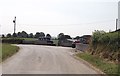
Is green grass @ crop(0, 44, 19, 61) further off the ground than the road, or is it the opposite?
green grass @ crop(0, 44, 19, 61)

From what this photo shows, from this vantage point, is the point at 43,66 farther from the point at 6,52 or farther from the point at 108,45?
the point at 6,52

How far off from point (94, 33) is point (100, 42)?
390cm

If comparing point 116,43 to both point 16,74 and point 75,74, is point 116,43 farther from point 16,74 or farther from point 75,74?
point 16,74

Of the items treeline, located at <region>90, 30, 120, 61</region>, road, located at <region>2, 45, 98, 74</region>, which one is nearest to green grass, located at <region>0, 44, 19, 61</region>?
road, located at <region>2, 45, 98, 74</region>

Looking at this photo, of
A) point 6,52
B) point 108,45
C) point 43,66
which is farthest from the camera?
point 6,52

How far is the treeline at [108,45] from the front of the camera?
76.5 feet

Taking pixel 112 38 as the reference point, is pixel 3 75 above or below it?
below

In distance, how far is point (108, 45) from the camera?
2617cm

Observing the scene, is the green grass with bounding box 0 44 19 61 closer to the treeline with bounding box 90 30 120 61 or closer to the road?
the road

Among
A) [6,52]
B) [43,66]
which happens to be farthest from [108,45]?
[6,52]

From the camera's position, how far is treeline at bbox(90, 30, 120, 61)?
23331mm

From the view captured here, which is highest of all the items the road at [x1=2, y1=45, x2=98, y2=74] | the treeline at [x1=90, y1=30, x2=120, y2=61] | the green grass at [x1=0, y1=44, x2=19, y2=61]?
the treeline at [x1=90, y1=30, x2=120, y2=61]

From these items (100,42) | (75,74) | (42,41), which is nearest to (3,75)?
(75,74)

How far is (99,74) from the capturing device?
55.9ft
